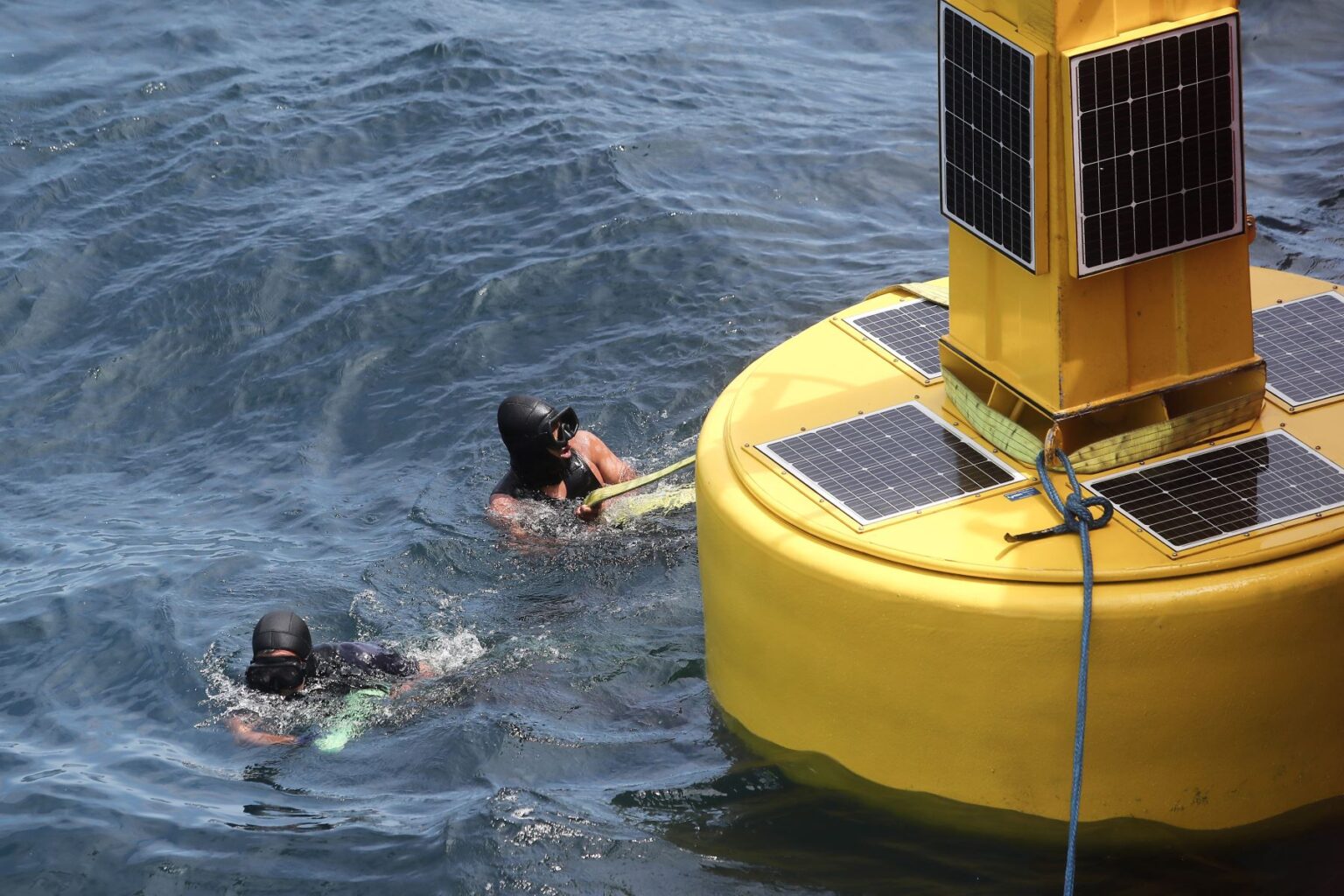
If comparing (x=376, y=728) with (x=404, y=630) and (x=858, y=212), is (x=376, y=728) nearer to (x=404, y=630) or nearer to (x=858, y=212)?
(x=404, y=630)

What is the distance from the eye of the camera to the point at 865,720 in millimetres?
5891

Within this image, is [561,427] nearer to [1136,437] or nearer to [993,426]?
[993,426]

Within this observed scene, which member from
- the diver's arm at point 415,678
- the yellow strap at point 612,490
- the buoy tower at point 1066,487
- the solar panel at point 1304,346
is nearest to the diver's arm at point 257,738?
the diver's arm at point 415,678

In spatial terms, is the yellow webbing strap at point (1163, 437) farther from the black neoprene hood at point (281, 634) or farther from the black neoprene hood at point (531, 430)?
the black neoprene hood at point (281, 634)

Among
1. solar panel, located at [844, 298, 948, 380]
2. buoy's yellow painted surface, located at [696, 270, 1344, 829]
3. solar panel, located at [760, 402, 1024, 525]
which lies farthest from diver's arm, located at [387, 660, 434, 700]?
solar panel, located at [844, 298, 948, 380]

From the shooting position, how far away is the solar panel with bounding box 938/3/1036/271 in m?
5.66

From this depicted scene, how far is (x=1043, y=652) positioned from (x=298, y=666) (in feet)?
12.5

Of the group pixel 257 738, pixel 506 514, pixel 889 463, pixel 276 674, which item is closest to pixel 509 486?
pixel 506 514

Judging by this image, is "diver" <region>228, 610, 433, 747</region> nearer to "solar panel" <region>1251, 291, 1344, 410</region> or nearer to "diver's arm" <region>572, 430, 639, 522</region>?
"diver's arm" <region>572, 430, 639, 522</region>

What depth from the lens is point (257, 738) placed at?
763 cm

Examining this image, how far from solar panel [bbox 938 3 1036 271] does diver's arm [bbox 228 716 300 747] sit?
4.08m

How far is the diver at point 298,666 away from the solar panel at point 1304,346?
4.34m

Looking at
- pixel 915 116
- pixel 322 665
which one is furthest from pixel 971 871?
pixel 915 116

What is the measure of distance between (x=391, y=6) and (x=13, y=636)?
9.47 metres
